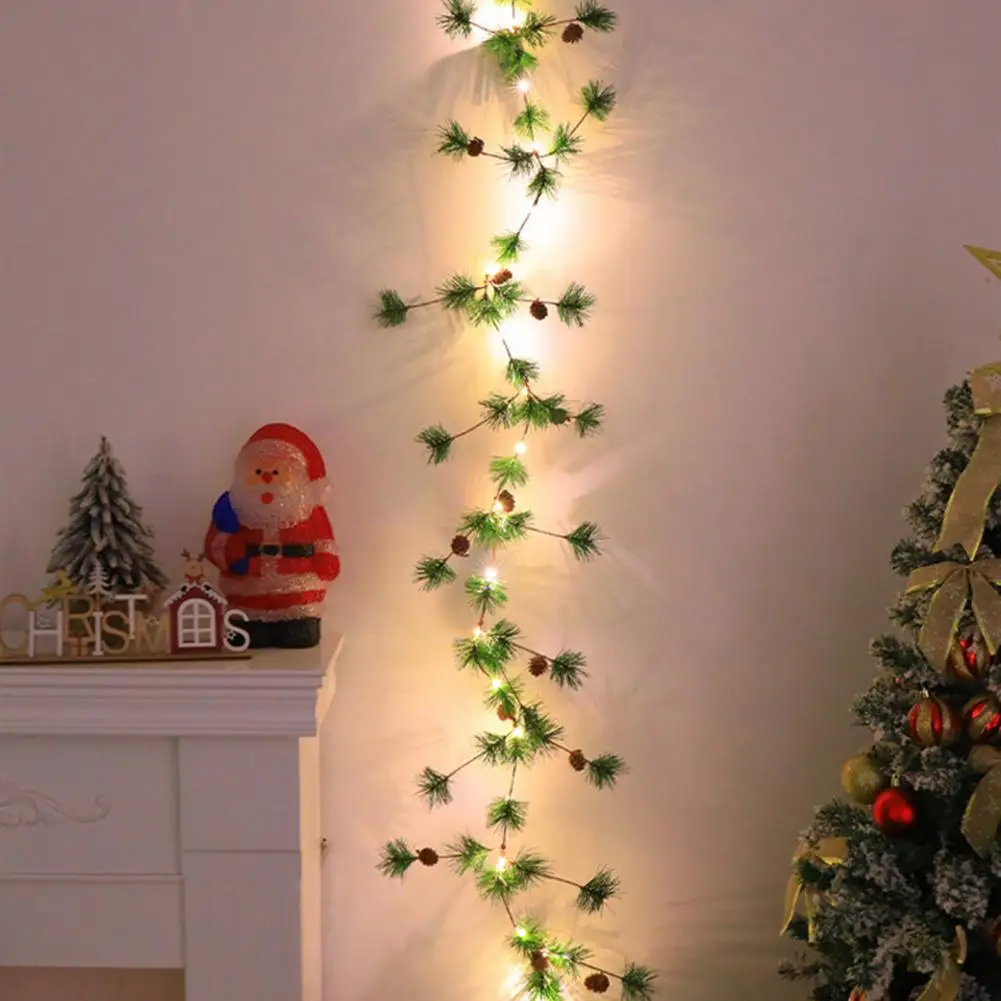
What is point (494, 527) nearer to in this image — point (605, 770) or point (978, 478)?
point (605, 770)

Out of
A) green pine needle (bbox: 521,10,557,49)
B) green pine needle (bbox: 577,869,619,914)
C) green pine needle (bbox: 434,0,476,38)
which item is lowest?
green pine needle (bbox: 577,869,619,914)

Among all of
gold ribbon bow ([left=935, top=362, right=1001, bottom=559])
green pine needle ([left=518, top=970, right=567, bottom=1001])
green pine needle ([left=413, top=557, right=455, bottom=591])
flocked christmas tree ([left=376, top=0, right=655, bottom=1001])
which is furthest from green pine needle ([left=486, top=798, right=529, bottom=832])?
gold ribbon bow ([left=935, top=362, right=1001, bottom=559])

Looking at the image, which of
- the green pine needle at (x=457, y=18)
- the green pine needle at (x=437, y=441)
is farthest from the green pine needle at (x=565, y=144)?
the green pine needle at (x=437, y=441)

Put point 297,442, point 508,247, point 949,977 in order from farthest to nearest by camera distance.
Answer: point 508,247 → point 297,442 → point 949,977

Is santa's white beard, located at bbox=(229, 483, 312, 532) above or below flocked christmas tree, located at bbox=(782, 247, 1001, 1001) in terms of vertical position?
above

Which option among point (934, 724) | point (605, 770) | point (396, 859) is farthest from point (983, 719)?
point (396, 859)

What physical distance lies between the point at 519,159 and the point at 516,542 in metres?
0.60

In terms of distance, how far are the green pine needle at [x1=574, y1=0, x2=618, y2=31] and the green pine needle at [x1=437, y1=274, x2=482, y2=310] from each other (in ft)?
1.41

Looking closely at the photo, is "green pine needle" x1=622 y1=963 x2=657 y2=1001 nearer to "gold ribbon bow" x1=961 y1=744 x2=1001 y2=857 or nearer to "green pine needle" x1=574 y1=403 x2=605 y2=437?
"gold ribbon bow" x1=961 y1=744 x2=1001 y2=857

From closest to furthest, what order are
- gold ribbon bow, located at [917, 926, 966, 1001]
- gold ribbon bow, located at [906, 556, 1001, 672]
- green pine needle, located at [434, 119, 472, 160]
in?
1. gold ribbon bow, located at [917, 926, 966, 1001]
2. gold ribbon bow, located at [906, 556, 1001, 672]
3. green pine needle, located at [434, 119, 472, 160]

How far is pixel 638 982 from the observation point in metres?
1.65

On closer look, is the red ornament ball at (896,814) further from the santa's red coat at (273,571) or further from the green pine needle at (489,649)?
the santa's red coat at (273,571)

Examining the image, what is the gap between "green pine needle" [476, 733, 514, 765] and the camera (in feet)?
5.45

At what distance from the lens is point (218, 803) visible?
1.36 m
